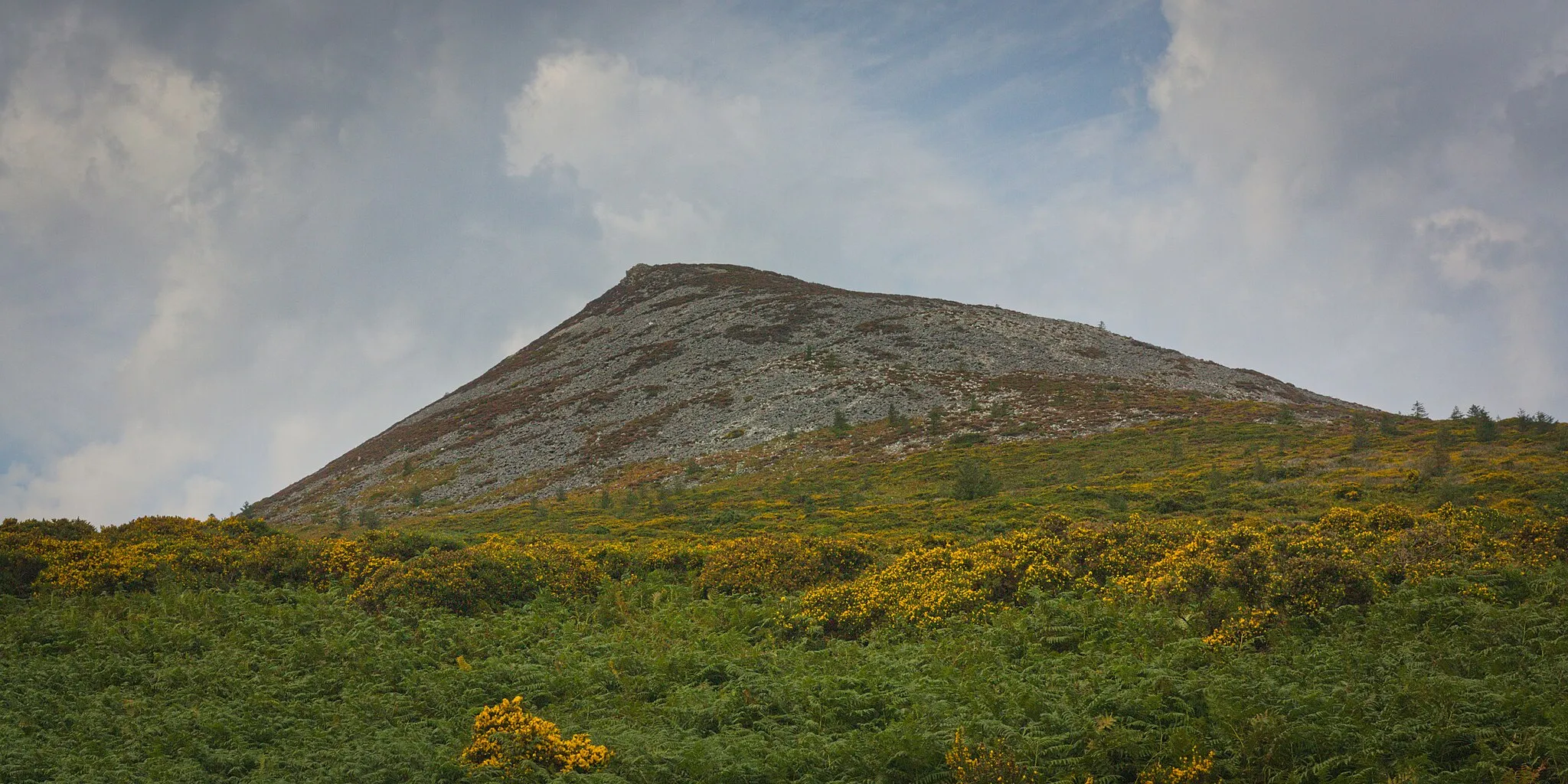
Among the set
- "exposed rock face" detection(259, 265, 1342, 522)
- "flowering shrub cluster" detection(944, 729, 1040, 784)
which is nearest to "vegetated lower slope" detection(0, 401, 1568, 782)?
"flowering shrub cluster" detection(944, 729, 1040, 784)

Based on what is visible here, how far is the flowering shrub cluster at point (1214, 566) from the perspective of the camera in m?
13.0

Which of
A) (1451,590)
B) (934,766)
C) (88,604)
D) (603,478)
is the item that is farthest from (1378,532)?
(603,478)

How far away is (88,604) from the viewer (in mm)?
16953

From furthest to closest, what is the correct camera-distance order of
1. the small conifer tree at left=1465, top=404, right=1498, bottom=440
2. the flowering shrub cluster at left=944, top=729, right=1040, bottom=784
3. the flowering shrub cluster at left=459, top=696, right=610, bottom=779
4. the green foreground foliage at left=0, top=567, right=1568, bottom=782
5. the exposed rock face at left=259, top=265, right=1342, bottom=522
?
the exposed rock face at left=259, top=265, right=1342, bottom=522
the small conifer tree at left=1465, top=404, right=1498, bottom=440
the flowering shrub cluster at left=459, top=696, right=610, bottom=779
the green foreground foliage at left=0, top=567, right=1568, bottom=782
the flowering shrub cluster at left=944, top=729, right=1040, bottom=784

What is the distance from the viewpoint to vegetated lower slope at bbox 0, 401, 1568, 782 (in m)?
8.71

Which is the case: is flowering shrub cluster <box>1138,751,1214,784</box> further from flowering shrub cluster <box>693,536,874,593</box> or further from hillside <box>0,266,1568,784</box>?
flowering shrub cluster <box>693,536,874,593</box>

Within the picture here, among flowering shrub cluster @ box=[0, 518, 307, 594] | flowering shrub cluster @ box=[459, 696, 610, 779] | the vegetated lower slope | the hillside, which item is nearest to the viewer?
the vegetated lower slope

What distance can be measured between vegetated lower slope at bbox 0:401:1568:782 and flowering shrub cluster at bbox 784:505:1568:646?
7cm

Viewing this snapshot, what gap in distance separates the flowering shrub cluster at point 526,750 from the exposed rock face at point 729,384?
44.2 meters

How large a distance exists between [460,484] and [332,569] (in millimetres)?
39234

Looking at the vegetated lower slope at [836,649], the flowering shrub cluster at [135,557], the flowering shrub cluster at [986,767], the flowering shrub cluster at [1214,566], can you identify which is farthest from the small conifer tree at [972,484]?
the flowering shrub cluster at [986,767]

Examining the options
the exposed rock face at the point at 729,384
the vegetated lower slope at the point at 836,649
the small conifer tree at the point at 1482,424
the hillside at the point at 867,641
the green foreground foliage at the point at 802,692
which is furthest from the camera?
the exposed rock face at the point at 729,384

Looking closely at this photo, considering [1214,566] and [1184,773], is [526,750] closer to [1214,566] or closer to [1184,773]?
[1184,773]

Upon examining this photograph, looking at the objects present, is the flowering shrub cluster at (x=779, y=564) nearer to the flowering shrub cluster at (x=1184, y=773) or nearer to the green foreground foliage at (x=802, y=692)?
the green foreground foliage at (x=802, y=692)
